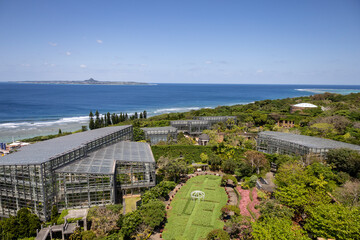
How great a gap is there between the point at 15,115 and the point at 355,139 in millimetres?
126232

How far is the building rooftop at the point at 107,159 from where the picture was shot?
83.2 feet

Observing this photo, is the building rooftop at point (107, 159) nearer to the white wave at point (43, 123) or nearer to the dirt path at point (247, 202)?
the dirt path at point (247, 202)

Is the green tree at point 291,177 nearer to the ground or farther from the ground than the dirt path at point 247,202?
farther from the ground

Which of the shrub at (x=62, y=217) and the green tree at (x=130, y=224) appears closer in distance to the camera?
the green tree at (x=130, y=224)

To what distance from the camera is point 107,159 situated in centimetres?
2952

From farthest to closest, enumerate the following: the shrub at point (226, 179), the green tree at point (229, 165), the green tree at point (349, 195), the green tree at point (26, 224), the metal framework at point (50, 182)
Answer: the green tree at point (229, 165) < the shrub at point (226, 179) < the green tree at point (349, 195) < the metal framework at point (50, 182) < the green tree at point (26, 224)

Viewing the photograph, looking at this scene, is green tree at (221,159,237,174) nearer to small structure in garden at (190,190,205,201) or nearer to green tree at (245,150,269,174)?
green tree at (245,150,269,174)

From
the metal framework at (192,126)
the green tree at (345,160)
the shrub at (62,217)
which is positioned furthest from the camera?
the metal framework at (192,126)

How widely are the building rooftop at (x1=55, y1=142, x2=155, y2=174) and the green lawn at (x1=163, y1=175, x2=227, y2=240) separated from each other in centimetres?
712

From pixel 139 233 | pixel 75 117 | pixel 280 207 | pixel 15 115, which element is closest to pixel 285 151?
pixel 280 207

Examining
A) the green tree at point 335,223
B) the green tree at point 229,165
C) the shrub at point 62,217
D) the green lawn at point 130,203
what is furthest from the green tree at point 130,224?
the green tree at point 229,165

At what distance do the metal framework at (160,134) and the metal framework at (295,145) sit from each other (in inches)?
800

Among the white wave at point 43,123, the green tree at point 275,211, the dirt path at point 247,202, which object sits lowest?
the dirt path at point 247,202

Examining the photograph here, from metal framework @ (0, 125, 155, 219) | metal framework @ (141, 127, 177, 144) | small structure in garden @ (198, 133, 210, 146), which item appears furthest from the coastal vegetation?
metal framework @ (141, 127, 177, 144)
